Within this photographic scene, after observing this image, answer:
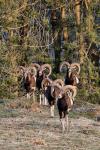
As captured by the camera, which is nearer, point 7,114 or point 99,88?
point 7,114

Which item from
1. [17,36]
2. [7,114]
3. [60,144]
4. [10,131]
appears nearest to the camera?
[60,144]

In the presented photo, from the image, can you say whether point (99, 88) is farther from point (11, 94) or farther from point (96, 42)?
point (11, 94)

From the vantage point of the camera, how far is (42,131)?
18.9 metres

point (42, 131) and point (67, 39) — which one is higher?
point (42, 131)

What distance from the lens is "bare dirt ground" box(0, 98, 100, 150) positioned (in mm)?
16625

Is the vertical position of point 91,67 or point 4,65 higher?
point 4,65

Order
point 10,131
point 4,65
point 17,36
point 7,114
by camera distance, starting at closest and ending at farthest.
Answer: point 10,131 < point 7,114 < point 4,65 < point 17,36

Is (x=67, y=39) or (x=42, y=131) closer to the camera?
(x=42, y=131)

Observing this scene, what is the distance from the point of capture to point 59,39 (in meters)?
38.9

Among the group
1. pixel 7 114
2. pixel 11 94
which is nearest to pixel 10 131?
pixel 7 114

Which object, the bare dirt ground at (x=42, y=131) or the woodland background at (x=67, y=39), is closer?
the bare dirt ground at (x=42, y=131)

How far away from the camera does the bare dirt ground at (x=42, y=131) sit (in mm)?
16625

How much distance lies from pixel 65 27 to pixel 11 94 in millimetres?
8156

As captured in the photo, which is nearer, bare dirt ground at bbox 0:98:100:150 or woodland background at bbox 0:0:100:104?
bare dirt ground at bbox 0:98:100:150
